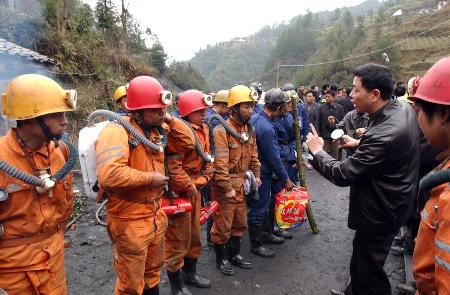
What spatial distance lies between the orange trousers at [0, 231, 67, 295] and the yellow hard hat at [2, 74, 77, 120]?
936mm

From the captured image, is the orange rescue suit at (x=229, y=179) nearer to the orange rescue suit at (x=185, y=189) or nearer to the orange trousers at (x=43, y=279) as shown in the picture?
the orange rescue suit at (x=185, y=189)

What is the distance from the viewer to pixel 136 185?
2.69m

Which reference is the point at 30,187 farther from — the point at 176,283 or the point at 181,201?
the point at 176,283

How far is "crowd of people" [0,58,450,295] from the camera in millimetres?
1683

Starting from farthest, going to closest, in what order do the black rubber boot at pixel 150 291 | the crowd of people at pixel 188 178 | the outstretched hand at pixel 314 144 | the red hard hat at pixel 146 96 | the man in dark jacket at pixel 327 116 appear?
the man in dark jacket at pixel 327 116, the outstretched hand at pixel 314 144, the black rubber boot at pixel 150 291, the red hard hat at pixel 146 96, the crowd of people at pixel 188 178

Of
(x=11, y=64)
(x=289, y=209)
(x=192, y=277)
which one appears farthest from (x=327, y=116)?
(x=11, y=64)

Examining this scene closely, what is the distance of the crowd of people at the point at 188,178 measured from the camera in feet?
5.52

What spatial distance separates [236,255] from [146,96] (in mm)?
2763

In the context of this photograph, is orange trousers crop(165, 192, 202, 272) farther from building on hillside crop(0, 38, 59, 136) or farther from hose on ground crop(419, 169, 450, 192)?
building on hillside crop(0, 38, 59, 136)

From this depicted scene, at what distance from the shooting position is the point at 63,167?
2.46 meters

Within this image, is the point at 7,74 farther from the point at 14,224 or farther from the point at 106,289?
the point at 14,224

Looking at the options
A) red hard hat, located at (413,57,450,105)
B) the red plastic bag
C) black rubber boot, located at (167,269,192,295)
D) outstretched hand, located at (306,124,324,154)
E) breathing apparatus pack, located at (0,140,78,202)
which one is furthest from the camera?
the red plastic bag

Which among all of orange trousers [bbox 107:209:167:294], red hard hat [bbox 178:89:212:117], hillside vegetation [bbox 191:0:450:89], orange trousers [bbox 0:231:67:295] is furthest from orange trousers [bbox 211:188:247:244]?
hillside vegetation [bbox 191:0:450:89]

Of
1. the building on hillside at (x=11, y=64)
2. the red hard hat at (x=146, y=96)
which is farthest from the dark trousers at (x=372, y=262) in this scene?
the building on hillside at (x=11, y=64)
